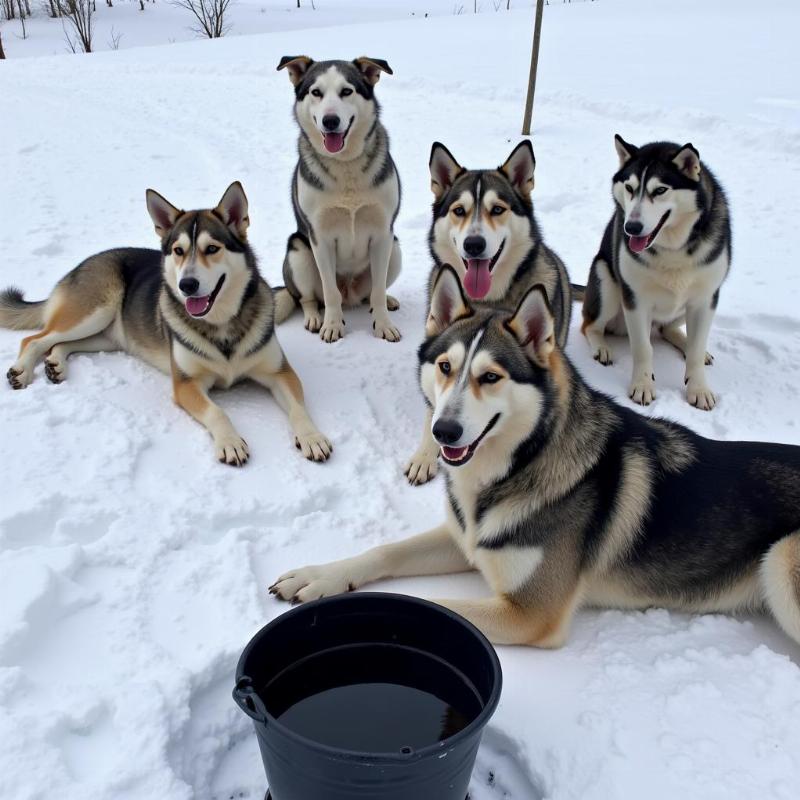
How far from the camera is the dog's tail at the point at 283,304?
17.3 ft

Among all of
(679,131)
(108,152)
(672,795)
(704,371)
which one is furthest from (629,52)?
(672,795)

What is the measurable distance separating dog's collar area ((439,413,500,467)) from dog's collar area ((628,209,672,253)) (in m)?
2.23

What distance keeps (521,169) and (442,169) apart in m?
0.44

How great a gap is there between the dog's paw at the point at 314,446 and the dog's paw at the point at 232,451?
0.93ft

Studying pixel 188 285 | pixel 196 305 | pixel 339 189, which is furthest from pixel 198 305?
pixel 339 189

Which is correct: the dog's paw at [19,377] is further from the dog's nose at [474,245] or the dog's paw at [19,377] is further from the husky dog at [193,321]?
the dog's nose at [474,245]

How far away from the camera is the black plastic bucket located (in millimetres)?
1722

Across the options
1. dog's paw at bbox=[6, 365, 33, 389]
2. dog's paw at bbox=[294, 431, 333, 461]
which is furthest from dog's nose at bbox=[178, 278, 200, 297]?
dog's paw at bbox=[6, 365, 33, 389]

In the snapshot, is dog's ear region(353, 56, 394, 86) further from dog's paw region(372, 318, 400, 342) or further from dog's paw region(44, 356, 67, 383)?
dog's paw region(44, 356, 67, 383)

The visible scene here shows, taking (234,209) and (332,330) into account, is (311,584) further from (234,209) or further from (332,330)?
(332,330)

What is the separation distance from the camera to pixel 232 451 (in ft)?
11.7

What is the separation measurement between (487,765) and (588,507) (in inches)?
37.2

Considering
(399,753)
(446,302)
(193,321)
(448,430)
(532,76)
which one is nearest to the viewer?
(399,753)

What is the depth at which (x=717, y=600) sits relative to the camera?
2.71m
